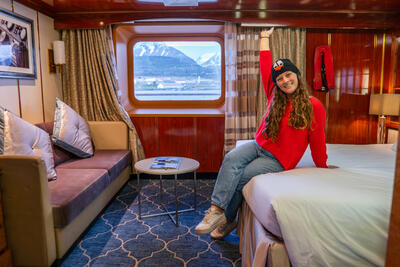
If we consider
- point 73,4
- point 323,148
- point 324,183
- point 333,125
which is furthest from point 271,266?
point 73,4

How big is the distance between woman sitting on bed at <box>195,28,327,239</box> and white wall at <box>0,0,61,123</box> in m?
2.28

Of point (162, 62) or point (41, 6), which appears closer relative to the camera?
point (41, 6)

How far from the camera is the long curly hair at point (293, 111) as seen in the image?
6.59 ft

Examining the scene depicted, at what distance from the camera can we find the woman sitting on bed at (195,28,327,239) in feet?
6.68

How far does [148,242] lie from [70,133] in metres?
1.52

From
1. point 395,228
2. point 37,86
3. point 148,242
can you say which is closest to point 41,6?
point 37,86

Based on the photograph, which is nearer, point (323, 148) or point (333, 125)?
point (323, 148)

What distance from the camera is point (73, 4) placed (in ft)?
11.6

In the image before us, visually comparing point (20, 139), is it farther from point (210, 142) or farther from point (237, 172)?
point (210, 142)

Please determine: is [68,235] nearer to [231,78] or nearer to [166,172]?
[166,172]

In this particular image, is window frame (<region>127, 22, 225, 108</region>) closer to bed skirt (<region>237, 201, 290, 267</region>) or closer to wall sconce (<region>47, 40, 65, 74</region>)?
wall sconce (<region>47, 40, 65, 74</region>)

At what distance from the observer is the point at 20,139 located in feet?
8.01

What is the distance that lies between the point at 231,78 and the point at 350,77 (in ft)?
5.48

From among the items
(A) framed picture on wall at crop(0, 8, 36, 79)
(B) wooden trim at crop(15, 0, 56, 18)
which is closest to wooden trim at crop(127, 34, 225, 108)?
(B) wooden trim at crop(15, 0, 56, 18)
